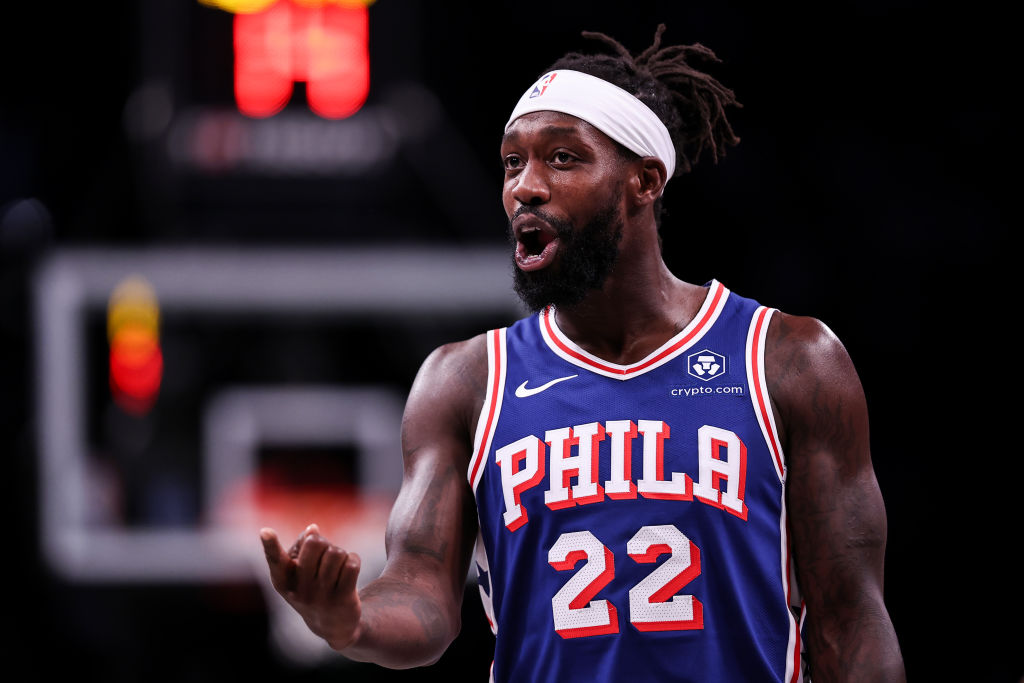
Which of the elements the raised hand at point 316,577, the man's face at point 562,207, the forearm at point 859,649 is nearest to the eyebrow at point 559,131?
the man's face at point 562,207

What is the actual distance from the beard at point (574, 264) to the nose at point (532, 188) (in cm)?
2

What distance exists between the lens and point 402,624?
317 centimetres

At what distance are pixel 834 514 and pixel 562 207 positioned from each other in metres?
0.98

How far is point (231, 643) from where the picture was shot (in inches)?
397

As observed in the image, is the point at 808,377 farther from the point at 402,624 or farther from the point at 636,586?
the point at 402,624

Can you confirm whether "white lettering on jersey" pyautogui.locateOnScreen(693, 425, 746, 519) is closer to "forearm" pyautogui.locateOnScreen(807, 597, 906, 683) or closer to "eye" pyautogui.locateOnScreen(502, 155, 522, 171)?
"forearm" pyautogui.locateOnScreen(807, 597, 906, 683)

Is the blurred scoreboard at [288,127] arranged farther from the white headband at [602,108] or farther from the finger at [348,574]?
the finger at [348,574]

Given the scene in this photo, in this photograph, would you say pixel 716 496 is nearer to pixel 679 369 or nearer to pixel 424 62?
pixel 679 369

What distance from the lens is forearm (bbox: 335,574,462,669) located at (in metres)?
3.06

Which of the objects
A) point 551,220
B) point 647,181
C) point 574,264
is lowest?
point 574,264

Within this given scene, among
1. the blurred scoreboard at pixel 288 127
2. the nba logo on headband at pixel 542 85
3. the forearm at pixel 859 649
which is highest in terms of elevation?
the blurred scoreboard at pixel 288 127

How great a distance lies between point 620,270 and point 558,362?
0.28 m

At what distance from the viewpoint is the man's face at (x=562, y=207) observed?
3436mm

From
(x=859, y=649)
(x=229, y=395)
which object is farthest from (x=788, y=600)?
(x=229, y=395)
